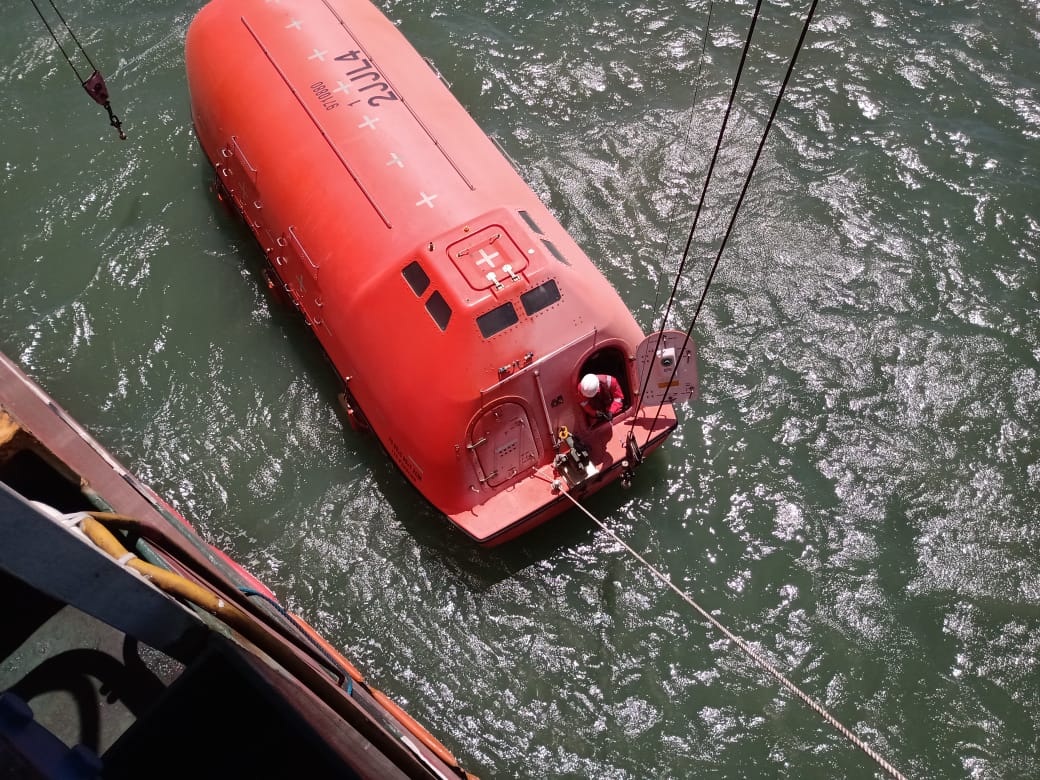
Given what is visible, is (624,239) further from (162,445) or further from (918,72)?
(162,445)

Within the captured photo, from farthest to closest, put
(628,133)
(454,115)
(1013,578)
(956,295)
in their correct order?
(628,133) → (956,295) → (454,115) → (1013,578)

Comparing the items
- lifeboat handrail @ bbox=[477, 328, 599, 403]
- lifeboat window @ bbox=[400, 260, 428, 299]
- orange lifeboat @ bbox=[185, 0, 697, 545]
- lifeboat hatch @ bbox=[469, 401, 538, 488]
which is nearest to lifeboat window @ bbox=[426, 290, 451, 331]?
orange lifeboat @ bbox=[185, 0, 697, 545]

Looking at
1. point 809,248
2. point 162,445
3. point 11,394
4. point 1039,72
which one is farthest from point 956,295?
point 11,394

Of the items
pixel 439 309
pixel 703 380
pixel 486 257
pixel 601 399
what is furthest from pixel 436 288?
pixel 703 380

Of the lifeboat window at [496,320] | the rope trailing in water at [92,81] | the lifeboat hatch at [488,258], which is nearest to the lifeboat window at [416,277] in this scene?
the lifeboat hatch at [488,258]

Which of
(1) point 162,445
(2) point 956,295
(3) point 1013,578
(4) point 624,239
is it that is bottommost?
(3) point 1013,578

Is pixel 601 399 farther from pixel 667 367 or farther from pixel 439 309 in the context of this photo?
pixel 439 309

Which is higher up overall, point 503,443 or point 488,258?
point 488,258
